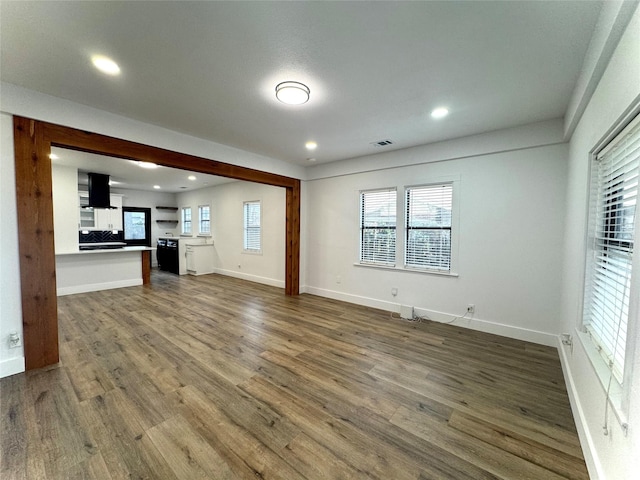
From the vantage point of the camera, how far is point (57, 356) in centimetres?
262

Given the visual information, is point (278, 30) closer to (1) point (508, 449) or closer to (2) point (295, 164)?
(1) point (508, 449)

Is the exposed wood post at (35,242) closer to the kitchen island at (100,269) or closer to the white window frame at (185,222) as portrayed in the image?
the kitchen island at (100,269)

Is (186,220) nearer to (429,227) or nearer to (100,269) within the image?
(100,269)

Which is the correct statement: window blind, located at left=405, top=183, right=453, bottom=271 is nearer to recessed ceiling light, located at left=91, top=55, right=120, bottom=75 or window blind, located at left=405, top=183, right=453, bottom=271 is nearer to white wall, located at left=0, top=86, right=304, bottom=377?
recessed ceiling light, located at left=91, top=55, right=120, bottom=75

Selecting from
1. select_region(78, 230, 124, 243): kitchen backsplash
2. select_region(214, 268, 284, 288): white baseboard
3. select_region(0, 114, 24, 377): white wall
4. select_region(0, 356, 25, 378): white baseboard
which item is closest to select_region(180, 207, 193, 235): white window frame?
select_region(78, 230, 124, 243): kitchen backsplash

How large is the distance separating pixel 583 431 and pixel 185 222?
10336 millimetres

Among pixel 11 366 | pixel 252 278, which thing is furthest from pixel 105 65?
pixel 252 278

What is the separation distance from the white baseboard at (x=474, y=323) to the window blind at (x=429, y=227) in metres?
0.72

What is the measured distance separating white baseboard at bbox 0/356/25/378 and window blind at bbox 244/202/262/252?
4526 mm

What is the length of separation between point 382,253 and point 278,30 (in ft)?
11.8

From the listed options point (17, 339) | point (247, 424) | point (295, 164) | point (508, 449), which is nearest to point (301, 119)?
point (295, 164)

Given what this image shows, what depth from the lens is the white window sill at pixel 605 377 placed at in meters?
1.17

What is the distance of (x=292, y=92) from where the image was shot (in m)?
2.31

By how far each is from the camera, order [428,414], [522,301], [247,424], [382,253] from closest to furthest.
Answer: [247,424], [428,414], [522,301], [382,253]
